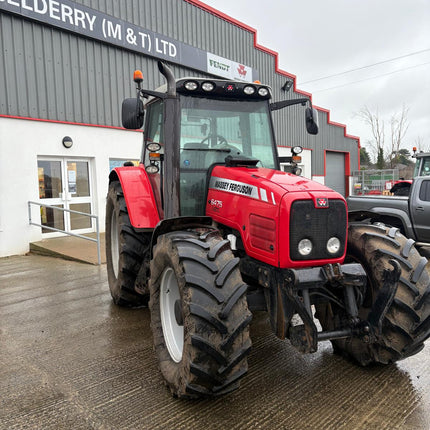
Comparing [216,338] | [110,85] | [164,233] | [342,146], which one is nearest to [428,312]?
[216,338]

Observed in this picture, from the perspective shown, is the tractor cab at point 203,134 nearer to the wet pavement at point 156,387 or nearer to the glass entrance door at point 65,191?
the wet pavement at point 156,387

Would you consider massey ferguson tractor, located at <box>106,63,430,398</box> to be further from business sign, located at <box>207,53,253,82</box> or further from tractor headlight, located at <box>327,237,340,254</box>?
business sign, located at <box>207,53,253,82</box>

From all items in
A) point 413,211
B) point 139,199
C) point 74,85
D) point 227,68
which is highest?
point 227,68

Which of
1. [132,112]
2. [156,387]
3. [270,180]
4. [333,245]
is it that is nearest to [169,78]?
[132,112]

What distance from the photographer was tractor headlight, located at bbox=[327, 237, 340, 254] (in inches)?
107

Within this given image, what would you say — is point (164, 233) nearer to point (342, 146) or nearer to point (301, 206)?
point (301, 206)

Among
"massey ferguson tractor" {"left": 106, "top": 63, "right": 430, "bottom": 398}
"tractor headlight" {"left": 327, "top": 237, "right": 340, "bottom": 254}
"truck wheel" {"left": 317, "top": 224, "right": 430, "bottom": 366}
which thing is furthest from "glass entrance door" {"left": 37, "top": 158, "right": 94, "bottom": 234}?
"tractor headlight" {"left": 327, "top": 237, "right": 340, "bottom": 254}

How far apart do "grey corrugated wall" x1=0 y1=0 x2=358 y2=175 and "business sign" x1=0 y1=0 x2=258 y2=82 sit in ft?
0.54

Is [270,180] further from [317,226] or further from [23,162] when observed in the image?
[23,162]

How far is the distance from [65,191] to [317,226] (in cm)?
811

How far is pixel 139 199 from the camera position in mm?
4051

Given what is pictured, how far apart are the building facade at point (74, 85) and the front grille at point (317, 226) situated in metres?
7.65

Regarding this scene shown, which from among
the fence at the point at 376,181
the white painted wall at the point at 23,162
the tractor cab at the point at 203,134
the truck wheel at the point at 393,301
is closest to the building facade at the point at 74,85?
the white painted wall at the point at 23,162

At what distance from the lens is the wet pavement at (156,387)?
2.45 meters
